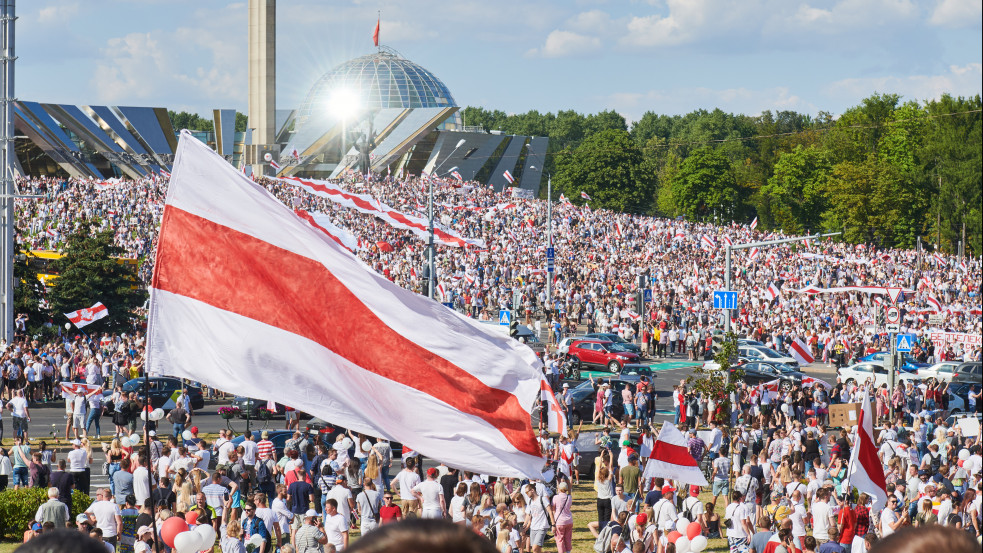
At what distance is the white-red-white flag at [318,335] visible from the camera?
23.3ft

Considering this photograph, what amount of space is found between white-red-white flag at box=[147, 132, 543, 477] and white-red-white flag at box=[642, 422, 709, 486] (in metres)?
8.14

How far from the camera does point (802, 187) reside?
90000 mm

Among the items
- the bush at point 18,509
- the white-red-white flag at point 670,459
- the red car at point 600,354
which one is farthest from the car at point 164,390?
the white-red-white flag at point 670,459

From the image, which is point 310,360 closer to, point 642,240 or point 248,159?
point 642,240

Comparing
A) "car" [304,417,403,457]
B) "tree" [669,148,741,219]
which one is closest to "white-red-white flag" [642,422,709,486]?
"car" [304,417,403,457]

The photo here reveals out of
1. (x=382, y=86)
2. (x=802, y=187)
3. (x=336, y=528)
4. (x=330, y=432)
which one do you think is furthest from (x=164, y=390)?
(x=382, y=86)

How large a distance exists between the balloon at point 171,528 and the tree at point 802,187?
81003 millimetres

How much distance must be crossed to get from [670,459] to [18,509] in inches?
367

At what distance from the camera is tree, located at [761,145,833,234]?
89125mm

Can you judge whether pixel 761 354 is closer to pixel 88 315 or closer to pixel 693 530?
pixel 88 315

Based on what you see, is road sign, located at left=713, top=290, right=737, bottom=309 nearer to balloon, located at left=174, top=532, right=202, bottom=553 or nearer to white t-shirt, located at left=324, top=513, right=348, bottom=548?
white t-shirt, located at left=324, top=513, right=348, bottom=548

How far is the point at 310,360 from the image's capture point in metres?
7.18

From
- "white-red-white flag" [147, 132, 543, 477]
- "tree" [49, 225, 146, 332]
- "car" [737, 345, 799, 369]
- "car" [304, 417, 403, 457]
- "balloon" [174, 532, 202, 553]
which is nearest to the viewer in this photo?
"white-red-white flag" [147, 132, 543, 477]

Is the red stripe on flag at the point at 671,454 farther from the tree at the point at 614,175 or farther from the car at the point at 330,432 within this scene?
the tree at the point at 614,175
